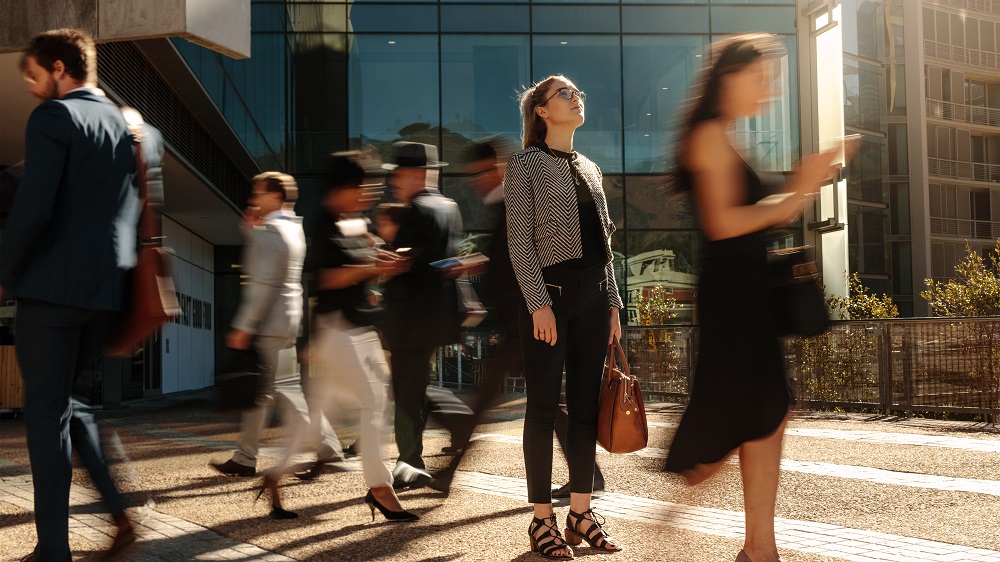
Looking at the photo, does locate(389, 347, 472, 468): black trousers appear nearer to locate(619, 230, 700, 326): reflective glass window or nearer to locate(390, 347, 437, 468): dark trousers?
locate(390, 347, 437, 468): dark trousers

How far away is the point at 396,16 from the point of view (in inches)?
929

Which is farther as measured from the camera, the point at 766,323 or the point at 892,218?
the point at 892,218

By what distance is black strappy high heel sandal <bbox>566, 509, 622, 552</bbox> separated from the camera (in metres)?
4.28

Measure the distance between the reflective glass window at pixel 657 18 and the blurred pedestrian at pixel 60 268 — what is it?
68.4ft

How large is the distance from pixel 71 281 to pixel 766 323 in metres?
2.27

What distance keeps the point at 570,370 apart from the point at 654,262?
18586mm

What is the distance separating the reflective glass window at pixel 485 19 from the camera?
2361 centimetres

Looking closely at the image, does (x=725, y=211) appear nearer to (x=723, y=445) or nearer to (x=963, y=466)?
(x=723, y=445)

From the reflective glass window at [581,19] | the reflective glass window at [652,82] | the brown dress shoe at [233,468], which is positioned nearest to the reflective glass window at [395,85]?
the reflective glass window at [581,19]

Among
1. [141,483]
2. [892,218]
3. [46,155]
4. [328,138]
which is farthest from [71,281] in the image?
[892,218]

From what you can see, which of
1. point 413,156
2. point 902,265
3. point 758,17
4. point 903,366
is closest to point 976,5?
point 902,265

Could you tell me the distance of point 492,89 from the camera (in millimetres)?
23594

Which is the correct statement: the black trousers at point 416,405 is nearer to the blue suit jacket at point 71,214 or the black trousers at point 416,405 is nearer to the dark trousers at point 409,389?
the dark trousers at point 409,389

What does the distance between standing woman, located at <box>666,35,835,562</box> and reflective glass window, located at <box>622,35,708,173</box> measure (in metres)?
20.0
